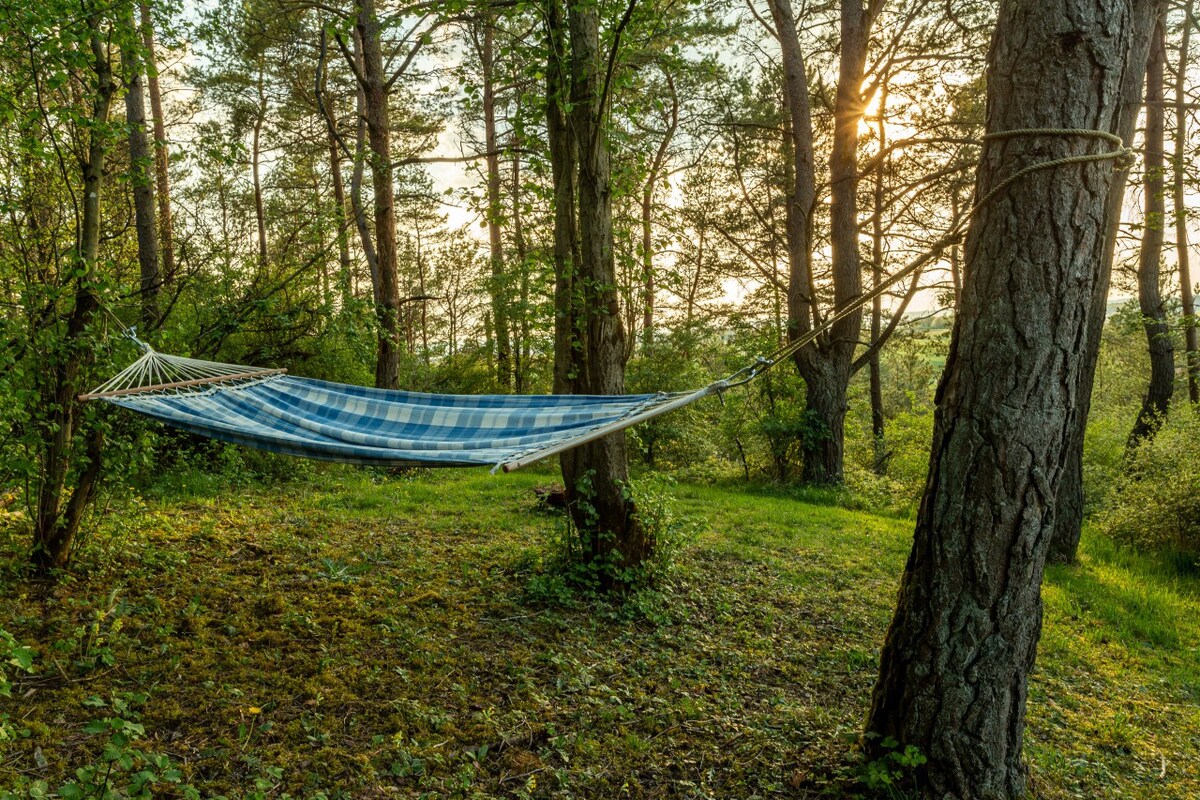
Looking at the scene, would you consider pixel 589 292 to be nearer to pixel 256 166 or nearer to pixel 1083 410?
pixel 1083 410

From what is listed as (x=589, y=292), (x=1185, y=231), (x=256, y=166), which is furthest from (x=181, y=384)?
(x=1185, y=231)

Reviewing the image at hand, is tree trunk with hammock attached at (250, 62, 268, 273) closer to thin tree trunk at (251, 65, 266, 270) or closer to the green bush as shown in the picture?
thin tree trunk at (251, 65, 266, 270)

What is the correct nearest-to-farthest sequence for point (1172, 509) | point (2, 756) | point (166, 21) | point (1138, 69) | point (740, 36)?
point (2, 756)
point (166, 21)
point (1138, 69)
point (1172, 509)
point (740, 36)

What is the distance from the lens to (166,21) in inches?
101

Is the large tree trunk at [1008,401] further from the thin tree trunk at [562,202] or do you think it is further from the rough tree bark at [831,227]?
the rough tree bark at [831,227]

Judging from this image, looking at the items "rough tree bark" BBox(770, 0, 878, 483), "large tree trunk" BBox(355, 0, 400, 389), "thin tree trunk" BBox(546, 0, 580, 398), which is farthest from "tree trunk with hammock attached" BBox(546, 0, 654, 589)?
"rough tree bark" BBox(770, 0, 878, 483)

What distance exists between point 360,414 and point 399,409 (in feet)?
0.46

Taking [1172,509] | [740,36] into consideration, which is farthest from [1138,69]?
[740,36]

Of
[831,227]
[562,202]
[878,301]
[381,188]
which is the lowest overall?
[562,202]

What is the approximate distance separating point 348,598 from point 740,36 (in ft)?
21.3

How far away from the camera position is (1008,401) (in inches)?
64.1

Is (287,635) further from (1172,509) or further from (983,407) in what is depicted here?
(1172,509)

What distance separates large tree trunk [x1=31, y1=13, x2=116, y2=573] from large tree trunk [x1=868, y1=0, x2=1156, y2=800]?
268 cm

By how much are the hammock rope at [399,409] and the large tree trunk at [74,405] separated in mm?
127
